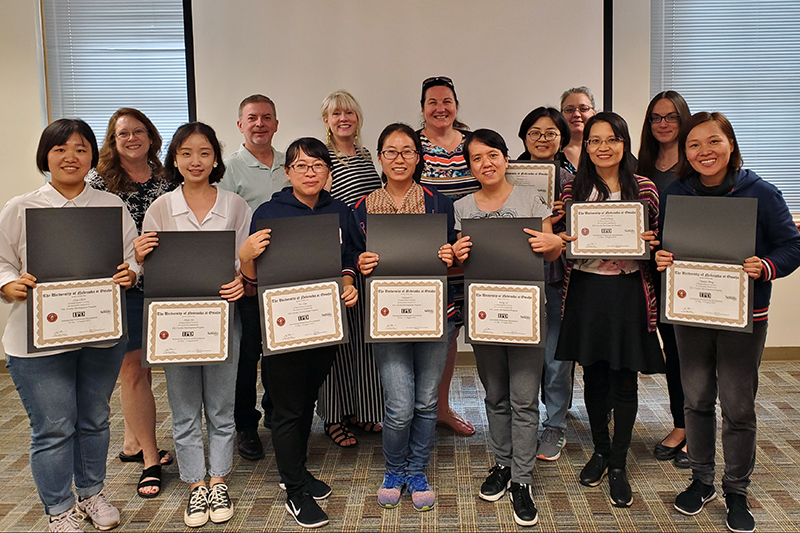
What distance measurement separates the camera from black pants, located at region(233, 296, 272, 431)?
2.91 metres

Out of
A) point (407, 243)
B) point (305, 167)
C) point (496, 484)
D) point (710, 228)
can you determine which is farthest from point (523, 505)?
point (305, 167)

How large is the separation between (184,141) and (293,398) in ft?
3.75

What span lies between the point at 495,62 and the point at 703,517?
312 cm

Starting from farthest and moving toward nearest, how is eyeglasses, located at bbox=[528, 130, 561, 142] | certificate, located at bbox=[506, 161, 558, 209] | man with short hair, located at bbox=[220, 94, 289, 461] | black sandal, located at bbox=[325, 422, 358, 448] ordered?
black sandal, located at bbox=[325, 422, 358, 448] < man with short hair, located at bbox=[220, 94, 289, 461] < eyeglasses, located at bbox=[528, 130, 561, 142] < certificate, located at bbox=[506, 161, 558, 209]

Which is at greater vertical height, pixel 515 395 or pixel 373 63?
pixel 373 63

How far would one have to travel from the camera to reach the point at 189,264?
2389 mm

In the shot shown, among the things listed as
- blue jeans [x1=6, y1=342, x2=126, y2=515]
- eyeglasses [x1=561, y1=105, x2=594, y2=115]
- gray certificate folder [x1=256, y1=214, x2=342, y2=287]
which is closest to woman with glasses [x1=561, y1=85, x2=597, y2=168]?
eyeglasses [x1=561, y1=105, x2=594, y2=115]

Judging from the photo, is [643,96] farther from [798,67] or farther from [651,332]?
[651,332]

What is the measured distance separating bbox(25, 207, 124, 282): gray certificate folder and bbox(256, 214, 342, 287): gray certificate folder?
0.56 metres

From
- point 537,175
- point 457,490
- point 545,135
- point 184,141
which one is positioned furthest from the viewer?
point 545,135

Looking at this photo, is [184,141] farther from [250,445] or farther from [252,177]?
[250,445]

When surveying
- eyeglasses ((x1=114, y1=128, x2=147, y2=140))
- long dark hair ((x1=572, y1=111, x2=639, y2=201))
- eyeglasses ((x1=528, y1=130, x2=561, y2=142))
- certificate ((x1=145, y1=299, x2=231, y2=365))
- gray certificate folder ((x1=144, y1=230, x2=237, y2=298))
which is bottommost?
certificate ((x1=145, y1=299, x2=231, y2=365))

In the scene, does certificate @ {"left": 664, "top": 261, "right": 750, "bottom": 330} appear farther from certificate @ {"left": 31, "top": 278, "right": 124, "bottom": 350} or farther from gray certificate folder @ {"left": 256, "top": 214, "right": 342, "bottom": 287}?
certificate @ {"left": 31, "top": 278, "right": 124, "bottom": 350}

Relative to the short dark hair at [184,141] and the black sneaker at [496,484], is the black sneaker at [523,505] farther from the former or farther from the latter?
the short dark hair at [184,141]
